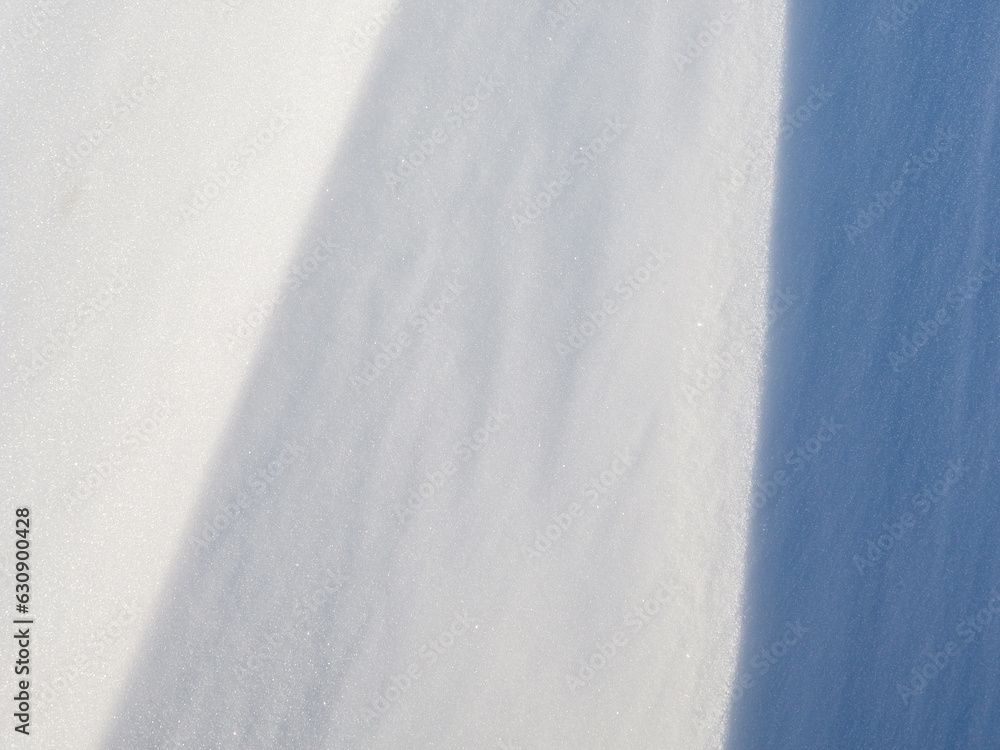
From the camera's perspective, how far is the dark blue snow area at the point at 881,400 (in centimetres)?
100

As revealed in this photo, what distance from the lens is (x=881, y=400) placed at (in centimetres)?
106

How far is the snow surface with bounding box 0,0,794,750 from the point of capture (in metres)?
0.98

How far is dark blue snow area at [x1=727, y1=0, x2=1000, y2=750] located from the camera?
100cm

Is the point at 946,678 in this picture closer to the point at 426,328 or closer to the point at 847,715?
the point at 847,715

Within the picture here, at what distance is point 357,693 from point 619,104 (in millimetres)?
845

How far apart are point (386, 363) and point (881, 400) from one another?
0.65m

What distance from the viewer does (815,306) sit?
1.08 meters

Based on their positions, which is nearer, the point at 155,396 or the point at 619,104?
the point at 155,396

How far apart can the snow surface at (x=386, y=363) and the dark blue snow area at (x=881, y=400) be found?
48 millimetres

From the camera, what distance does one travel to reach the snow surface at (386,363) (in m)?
0.98

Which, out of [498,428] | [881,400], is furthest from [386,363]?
[881,400]

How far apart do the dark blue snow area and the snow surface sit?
5cm

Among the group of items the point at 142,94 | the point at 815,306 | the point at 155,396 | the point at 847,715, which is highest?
the point at 142,94

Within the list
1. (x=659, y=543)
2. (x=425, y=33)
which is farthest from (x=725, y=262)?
(x=425, y=33)
